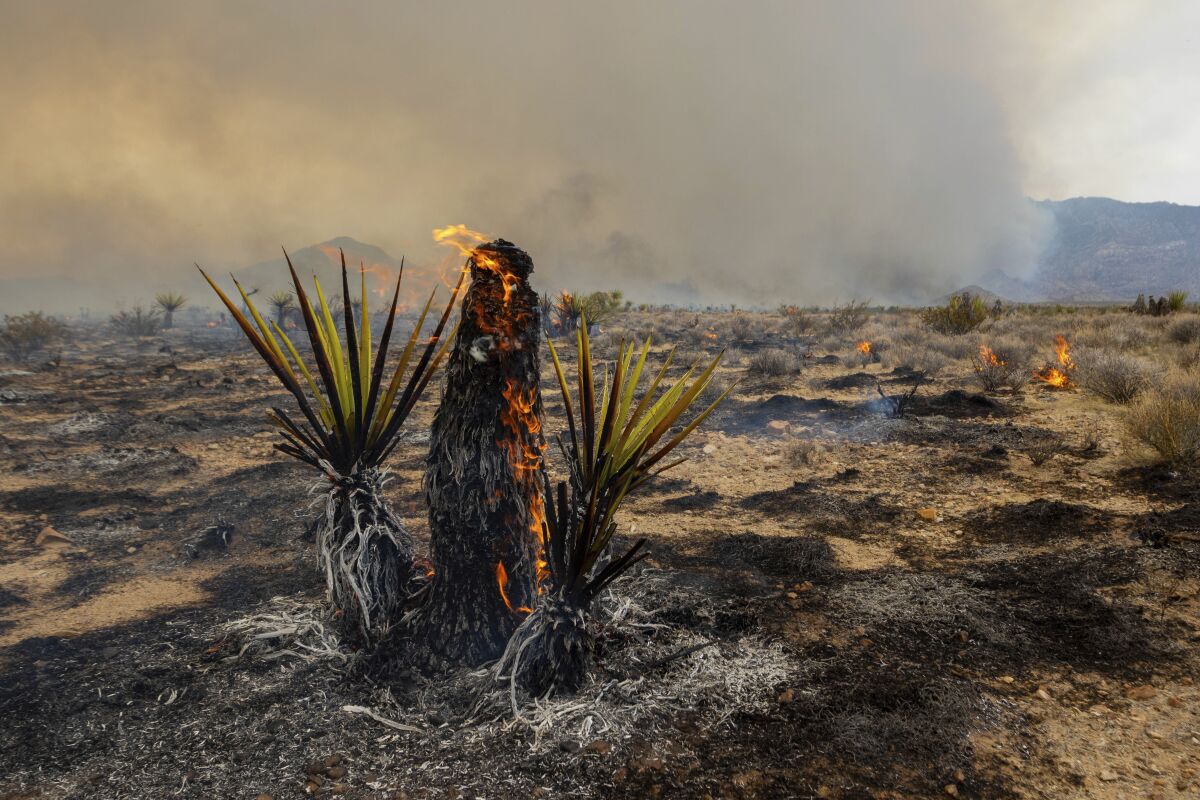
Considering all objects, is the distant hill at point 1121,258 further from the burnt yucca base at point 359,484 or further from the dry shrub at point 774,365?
the burnt yucca base at point 359,484

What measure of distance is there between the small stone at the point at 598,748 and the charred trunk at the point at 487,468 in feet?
2.93

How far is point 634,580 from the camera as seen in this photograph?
494cm

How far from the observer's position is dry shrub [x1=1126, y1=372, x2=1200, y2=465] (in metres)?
6.42

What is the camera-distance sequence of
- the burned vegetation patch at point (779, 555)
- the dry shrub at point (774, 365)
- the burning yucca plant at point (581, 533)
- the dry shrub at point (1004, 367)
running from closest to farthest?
the burning yucca plant at point (581, 533), the burned vegetation patch at point (779, 555), the dry shrub at point (1004, 367), the dry shrub at point (774, 365)

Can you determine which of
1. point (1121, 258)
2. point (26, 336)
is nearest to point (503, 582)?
point (26, 336)

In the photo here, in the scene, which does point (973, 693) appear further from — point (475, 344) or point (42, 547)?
point (42, 547)

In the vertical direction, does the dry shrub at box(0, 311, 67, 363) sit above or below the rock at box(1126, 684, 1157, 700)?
above

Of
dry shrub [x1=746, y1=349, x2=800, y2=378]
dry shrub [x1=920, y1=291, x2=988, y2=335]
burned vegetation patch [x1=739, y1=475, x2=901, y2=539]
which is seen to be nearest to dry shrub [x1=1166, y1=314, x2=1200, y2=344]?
dry shrub [x1=920, y1=291, x2=988, y2=335]

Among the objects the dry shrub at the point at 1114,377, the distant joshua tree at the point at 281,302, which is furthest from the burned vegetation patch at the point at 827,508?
the distant joshua tree at the point at 281,302

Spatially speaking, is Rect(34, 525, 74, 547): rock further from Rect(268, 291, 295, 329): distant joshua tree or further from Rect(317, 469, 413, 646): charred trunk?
Rect(268, 291, 295, 329): distant joshua tree

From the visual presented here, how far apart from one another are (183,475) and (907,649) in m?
10.1

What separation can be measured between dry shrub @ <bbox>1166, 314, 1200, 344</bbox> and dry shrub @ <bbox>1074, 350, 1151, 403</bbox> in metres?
6.88

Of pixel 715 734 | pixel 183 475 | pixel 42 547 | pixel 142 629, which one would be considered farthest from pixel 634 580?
pixel 183 475

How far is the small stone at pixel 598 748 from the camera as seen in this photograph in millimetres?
3062
